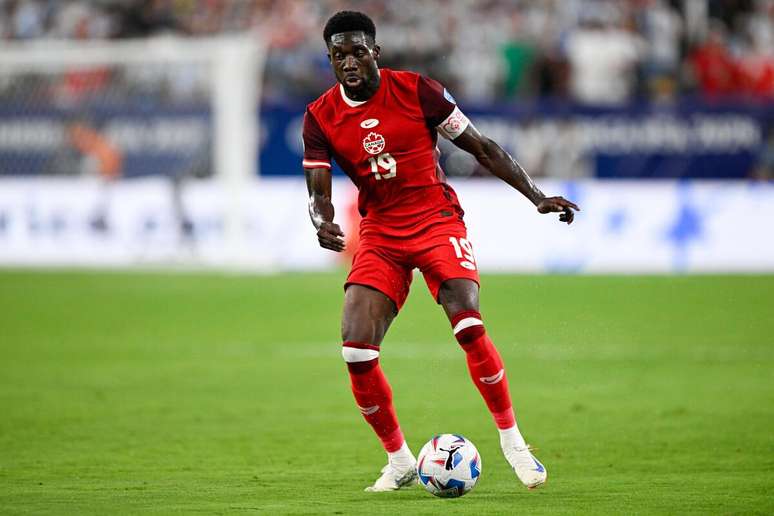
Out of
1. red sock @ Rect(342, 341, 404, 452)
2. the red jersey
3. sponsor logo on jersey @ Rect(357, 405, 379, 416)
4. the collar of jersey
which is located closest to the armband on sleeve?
the red jersey

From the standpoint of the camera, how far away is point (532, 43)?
24141mm

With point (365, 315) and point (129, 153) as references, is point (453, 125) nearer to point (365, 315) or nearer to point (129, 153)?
point (365, 315)

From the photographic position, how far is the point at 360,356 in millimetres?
7281

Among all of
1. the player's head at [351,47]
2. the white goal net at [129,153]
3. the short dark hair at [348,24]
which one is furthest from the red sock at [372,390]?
the white goal net at [129,153]

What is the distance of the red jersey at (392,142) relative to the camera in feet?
24.6

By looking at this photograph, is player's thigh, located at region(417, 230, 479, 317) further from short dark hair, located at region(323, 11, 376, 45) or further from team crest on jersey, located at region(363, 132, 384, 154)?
short dark hair, located at region(323, 11, 376, 45)

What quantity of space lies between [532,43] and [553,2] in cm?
229

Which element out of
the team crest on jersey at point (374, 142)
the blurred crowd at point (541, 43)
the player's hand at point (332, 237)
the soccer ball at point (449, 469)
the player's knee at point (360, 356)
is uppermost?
the blurred crowd at point (541, 43)

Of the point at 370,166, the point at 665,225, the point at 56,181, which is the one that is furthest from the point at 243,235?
the point at 370,166

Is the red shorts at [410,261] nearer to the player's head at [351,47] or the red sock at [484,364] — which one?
the red sock at [484,364]

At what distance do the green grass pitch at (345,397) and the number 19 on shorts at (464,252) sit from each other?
1.19 metres

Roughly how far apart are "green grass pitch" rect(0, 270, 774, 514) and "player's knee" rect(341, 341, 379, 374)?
25.5 inches

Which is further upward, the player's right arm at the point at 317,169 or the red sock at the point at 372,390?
the player's right arm at the point at 317,169

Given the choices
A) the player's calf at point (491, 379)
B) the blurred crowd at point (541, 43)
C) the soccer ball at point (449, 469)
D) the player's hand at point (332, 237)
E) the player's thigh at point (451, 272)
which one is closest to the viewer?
the soccer ball at point (449, 469)
